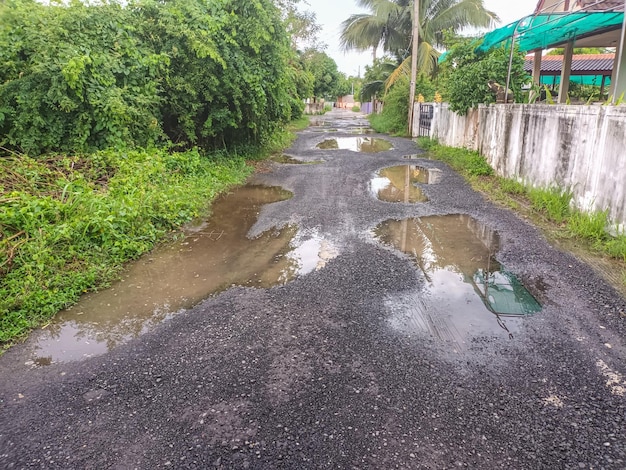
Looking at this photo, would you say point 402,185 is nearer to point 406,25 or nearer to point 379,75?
point 406,25

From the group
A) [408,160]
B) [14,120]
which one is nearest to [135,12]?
[14,120]

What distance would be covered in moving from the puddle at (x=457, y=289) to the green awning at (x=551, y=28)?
522 centimetres

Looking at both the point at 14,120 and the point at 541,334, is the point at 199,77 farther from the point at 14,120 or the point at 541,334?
the point at 541,334

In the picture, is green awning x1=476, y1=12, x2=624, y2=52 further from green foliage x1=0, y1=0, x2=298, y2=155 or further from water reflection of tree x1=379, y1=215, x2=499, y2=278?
green foliage x1=0, y1=0, x2=298, y2=155

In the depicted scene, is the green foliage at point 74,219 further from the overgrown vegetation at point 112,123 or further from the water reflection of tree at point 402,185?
the water reflection of tree at point 402,185

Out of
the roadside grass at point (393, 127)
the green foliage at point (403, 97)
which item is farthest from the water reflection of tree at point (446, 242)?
the green foliage at point (403, 97)

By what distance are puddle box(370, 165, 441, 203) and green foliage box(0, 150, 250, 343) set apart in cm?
328

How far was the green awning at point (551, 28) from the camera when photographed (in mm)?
9219

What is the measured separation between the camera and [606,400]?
8.96ft

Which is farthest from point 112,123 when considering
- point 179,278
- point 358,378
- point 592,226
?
point 592,226

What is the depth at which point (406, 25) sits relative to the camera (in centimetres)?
2270

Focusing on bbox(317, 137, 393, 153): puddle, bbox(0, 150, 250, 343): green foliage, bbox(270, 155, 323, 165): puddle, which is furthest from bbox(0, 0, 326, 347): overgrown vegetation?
bbox(317, 137, 393, 153): puddle

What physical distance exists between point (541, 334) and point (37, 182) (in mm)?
6249

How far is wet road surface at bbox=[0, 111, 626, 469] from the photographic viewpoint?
2.39m
